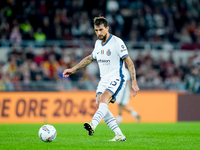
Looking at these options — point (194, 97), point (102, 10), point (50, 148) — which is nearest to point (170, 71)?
point (194, 97)

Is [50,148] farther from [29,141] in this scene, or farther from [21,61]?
[21,61]

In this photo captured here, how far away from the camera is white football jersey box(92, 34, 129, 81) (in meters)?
7.19

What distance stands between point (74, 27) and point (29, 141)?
1275 cm

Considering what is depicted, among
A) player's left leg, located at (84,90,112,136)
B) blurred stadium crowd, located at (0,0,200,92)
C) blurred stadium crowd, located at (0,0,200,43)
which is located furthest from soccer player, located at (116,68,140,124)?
player's left leg, located at (84,90,112,136)

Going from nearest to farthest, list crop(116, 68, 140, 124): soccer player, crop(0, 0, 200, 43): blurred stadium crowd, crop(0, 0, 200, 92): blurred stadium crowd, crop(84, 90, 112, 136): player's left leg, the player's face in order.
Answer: crop(84, 90, 112, 136): player's left leg, the player's face, crop(116, 68, 140, 124): soccer player, crop(0, 0, 200, 92): blurred stadium crowd, crop(0, 0, 200, 43): blurred stadium crowd

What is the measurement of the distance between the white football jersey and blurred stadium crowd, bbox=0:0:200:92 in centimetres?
805

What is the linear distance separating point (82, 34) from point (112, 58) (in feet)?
40.0

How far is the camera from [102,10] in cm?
2075

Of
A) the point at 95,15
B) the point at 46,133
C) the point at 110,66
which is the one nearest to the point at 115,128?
the point at 110,66

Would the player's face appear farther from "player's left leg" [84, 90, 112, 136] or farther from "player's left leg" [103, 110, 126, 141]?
"player's left leg" [103, 110, 126, 141]

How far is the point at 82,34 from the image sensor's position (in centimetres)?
1923

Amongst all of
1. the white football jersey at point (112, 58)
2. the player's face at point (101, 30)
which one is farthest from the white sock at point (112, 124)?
the player's face at point (101, 30)

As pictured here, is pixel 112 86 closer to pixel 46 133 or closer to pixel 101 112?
pixel 101 112

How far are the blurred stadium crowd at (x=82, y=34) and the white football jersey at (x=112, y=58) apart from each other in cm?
805
